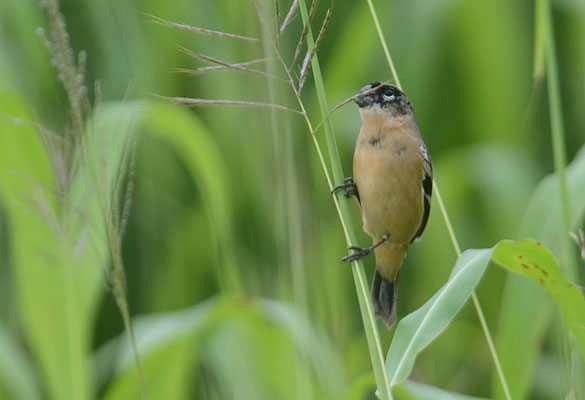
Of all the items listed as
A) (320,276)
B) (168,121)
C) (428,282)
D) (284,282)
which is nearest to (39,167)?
(168,121)

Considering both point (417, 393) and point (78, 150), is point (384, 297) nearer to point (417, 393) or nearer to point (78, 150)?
point (417, 393)

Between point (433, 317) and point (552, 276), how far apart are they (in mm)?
223

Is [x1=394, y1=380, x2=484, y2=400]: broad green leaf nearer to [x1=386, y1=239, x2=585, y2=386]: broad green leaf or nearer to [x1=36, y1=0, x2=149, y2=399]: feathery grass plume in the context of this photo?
[x1=386, y1=239, x2=585, y2=386]: broad green leaf

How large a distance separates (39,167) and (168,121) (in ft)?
1.58

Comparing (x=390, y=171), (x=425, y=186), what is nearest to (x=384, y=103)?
(x=390, y=171)

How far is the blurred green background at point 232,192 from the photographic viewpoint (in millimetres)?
2453

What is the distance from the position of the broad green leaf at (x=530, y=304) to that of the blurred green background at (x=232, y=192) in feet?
2.04

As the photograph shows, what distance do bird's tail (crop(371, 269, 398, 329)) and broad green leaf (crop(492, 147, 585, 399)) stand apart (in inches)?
15.7

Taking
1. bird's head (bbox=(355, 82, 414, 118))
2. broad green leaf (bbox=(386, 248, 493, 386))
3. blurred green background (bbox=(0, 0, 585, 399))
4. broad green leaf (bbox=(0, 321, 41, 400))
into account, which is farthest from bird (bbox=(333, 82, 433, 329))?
broad green leaf (bbox=(0, 321, 41, 400))

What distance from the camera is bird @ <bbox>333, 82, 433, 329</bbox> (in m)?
2.03

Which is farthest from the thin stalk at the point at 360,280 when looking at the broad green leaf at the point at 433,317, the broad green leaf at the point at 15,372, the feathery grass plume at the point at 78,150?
the broad green leaf at the point at 15,372

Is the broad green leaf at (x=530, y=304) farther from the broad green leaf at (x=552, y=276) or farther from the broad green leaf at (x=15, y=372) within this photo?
the broad green leaf at (x=15, y=372)

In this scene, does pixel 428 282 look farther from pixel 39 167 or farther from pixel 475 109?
pixel 39 167

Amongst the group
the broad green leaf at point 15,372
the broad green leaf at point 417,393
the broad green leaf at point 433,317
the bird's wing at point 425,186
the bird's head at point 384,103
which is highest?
the bird's head at point 384,103
